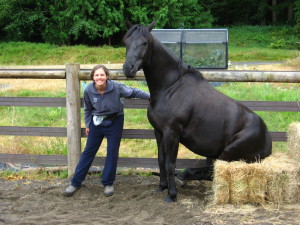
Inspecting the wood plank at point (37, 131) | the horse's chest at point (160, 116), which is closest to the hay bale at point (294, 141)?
the horse's chest at point (160, 116)

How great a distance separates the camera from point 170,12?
35062 millimetres

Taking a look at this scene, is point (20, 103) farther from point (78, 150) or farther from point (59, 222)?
point (59, 222)

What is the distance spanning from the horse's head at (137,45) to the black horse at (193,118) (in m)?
0.10

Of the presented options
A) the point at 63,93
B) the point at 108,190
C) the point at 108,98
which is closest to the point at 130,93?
the point at 108,98

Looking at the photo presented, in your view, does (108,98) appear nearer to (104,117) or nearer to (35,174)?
(104,117)

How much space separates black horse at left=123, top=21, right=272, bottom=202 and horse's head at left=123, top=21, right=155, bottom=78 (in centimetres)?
10

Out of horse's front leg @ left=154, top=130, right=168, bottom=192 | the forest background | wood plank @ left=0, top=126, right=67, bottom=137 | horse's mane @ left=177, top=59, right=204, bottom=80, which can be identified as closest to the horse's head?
horse's mane @ left=177, top=59, right=204, bottom=80

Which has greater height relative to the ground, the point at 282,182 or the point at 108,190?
the point at 282,182

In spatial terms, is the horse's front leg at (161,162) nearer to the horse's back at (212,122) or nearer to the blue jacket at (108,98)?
the horse's back at (212,122)

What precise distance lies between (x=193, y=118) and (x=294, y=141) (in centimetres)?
123

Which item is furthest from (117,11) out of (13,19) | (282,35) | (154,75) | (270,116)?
(154,75)

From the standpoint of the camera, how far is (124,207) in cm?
462

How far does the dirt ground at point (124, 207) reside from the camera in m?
4.17

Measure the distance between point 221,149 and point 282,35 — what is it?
3484 cm
